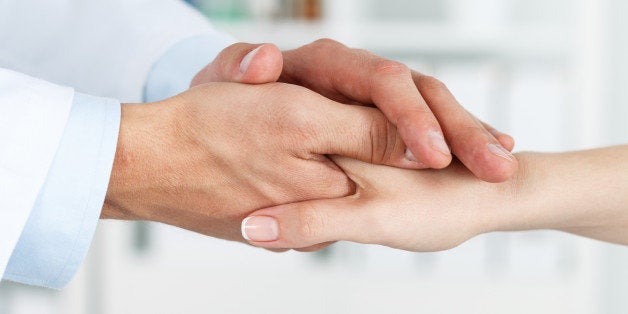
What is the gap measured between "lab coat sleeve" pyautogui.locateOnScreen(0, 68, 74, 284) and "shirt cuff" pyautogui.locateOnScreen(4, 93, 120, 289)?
0.05ft

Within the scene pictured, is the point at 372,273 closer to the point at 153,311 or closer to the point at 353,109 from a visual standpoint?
the point at 153,311

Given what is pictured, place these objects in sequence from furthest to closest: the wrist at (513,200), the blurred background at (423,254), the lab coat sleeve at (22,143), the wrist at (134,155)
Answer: the blurred background at (423,254) < the wrist at (513,200) < the wrist at (134,155) < the lab coat sleeve at (22,143)

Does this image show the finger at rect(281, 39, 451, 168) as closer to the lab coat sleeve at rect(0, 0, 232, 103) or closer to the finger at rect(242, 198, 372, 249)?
the finger at rect(242, 198, 372, 249)

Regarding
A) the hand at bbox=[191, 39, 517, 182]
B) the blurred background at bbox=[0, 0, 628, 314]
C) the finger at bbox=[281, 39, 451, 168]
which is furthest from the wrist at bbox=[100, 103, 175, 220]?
the blurred background at bbox=[0, 0, 628, 314]

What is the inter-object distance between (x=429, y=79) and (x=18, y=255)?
0.49 m

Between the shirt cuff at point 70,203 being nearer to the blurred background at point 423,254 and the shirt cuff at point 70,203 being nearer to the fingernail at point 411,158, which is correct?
the fingernail at point 411,158

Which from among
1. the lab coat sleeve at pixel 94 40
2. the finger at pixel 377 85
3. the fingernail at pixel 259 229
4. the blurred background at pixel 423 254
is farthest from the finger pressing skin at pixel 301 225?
A: the blurred background at pixel 423 254

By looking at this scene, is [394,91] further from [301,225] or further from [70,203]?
[70,203]

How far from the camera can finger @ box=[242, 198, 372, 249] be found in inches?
36.0

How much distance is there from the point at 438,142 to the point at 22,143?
398mm

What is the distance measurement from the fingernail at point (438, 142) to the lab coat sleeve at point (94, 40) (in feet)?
1.59

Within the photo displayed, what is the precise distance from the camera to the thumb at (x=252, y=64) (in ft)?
3.01

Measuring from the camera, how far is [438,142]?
33.7 inches

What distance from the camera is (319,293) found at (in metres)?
2.10
